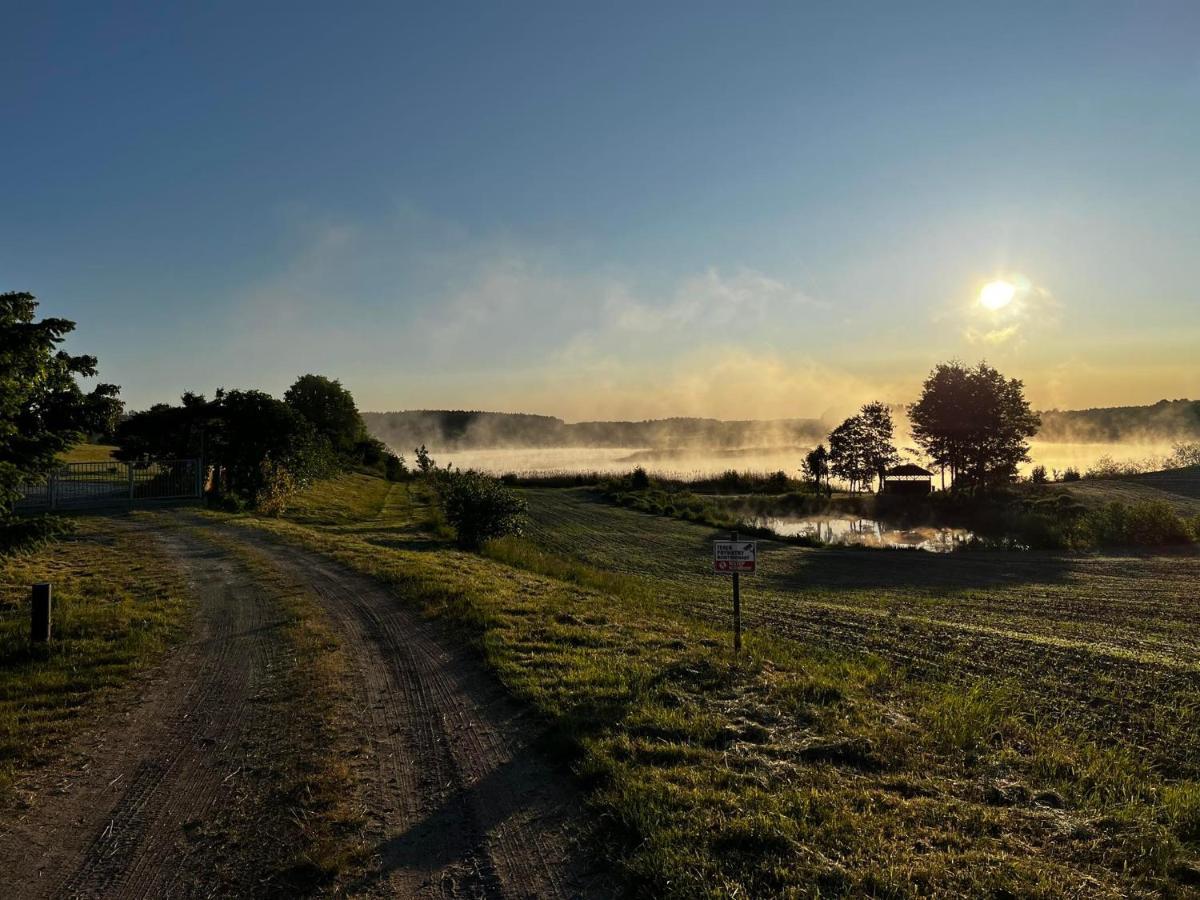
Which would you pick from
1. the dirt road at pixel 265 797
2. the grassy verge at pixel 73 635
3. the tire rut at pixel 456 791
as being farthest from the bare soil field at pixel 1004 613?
the grassy verge at pixel 73 635

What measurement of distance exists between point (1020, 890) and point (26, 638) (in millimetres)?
12964

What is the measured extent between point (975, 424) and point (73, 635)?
52.6m

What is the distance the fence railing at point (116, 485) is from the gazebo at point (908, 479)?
56498 millimetres

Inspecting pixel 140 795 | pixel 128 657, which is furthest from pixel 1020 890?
pixel 128 657

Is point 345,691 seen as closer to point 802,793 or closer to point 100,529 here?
point 802,793

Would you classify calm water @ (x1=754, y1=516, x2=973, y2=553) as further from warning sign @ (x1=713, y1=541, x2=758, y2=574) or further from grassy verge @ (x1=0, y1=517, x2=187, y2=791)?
grassy verge @ (x1=0, y1=517, x2=187, y2=791)

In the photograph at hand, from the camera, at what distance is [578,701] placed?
296 inches

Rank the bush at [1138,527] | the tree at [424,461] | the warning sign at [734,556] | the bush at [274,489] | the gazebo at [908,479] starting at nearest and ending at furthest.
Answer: the warning sign at [734,556], the bush at [1138,527], the bush at [274,489], the gazebo at [908,479], the tree at [424,461]

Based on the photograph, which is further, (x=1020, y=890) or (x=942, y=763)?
(x=942, y=763)

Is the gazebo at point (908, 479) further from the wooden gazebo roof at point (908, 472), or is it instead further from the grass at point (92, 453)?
the grass at point (92, 453)

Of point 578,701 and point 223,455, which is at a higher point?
point 223,455

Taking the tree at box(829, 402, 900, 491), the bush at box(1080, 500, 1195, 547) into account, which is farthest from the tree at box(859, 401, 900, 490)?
the bush at box(1080, 500, 1195, 547)

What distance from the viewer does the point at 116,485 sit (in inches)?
1125

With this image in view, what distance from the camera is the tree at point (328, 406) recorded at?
6794cm
